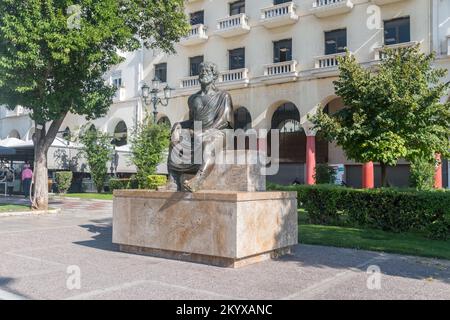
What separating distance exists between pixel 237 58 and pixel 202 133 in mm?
19715

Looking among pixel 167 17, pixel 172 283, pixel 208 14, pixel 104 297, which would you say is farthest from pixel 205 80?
pixel 208 14

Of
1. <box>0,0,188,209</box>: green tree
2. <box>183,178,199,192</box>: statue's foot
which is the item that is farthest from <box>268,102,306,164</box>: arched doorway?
<box>183,178,199,192</box>: statue's foot

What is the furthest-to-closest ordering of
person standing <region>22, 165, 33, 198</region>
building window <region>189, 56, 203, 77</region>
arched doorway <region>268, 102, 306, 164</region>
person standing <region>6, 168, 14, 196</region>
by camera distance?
building window <region>189, 56, 203, 77</region> → arched doorway <region>268, 102, 306, 164</region> → person standing <region>6, 168, 14, 196</region> → person standing <region>22, 165, 33, 198</region>

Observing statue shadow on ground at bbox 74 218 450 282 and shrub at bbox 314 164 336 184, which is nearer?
statue shadow on ground at bbox 74 218 450 282

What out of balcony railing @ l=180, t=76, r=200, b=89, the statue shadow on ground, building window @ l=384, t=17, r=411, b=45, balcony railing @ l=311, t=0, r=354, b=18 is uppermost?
balcony railing @ l=311, t=0, r=354, b=18

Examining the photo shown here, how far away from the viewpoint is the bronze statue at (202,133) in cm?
732

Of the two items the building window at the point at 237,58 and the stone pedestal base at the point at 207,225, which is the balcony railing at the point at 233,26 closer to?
the building window at the point at 237,58

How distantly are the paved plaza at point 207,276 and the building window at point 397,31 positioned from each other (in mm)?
15710

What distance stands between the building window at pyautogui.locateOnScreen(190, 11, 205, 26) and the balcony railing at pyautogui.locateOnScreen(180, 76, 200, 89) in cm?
361

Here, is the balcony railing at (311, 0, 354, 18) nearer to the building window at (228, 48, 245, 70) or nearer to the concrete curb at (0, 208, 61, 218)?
the building window at (228, 48, 245, 70)

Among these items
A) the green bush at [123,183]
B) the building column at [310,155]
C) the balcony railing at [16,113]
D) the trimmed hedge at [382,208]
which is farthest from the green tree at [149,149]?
the balcony railing at [16,113]

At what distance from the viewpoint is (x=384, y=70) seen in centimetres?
1215

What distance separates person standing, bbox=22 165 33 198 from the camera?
22.6 metres

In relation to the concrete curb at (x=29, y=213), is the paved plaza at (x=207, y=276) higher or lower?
lower
